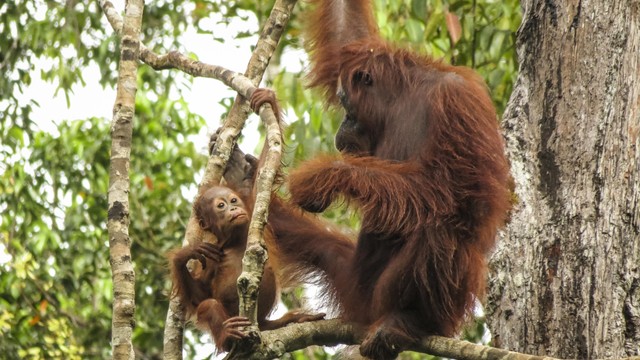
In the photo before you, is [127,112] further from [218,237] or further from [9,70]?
[9,70]

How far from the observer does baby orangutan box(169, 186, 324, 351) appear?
13.0 ft

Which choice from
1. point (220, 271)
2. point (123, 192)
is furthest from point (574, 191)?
point (123, 192)

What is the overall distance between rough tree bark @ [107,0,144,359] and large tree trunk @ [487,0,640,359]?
4.69 feet

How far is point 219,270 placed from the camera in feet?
13.8

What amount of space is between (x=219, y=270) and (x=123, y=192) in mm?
760

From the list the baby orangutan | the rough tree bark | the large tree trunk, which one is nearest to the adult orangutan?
the large tree trunk

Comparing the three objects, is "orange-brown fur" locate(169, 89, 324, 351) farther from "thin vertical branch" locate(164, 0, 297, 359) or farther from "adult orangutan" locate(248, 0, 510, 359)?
"adult orangutan" locate(248, 0, 510, 359)

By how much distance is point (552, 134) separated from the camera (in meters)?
3.88

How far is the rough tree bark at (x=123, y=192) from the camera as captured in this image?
329 cm

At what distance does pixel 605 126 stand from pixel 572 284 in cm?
63

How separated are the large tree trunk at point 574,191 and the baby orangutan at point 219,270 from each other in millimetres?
933

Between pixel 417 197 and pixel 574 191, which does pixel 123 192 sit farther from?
pixel 574 191

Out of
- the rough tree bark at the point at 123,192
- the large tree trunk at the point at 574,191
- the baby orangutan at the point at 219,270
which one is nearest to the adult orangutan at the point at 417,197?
the large tree trunk at the point at 574,191

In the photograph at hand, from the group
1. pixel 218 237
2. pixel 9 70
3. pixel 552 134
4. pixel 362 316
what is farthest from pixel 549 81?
pixel 9 70
